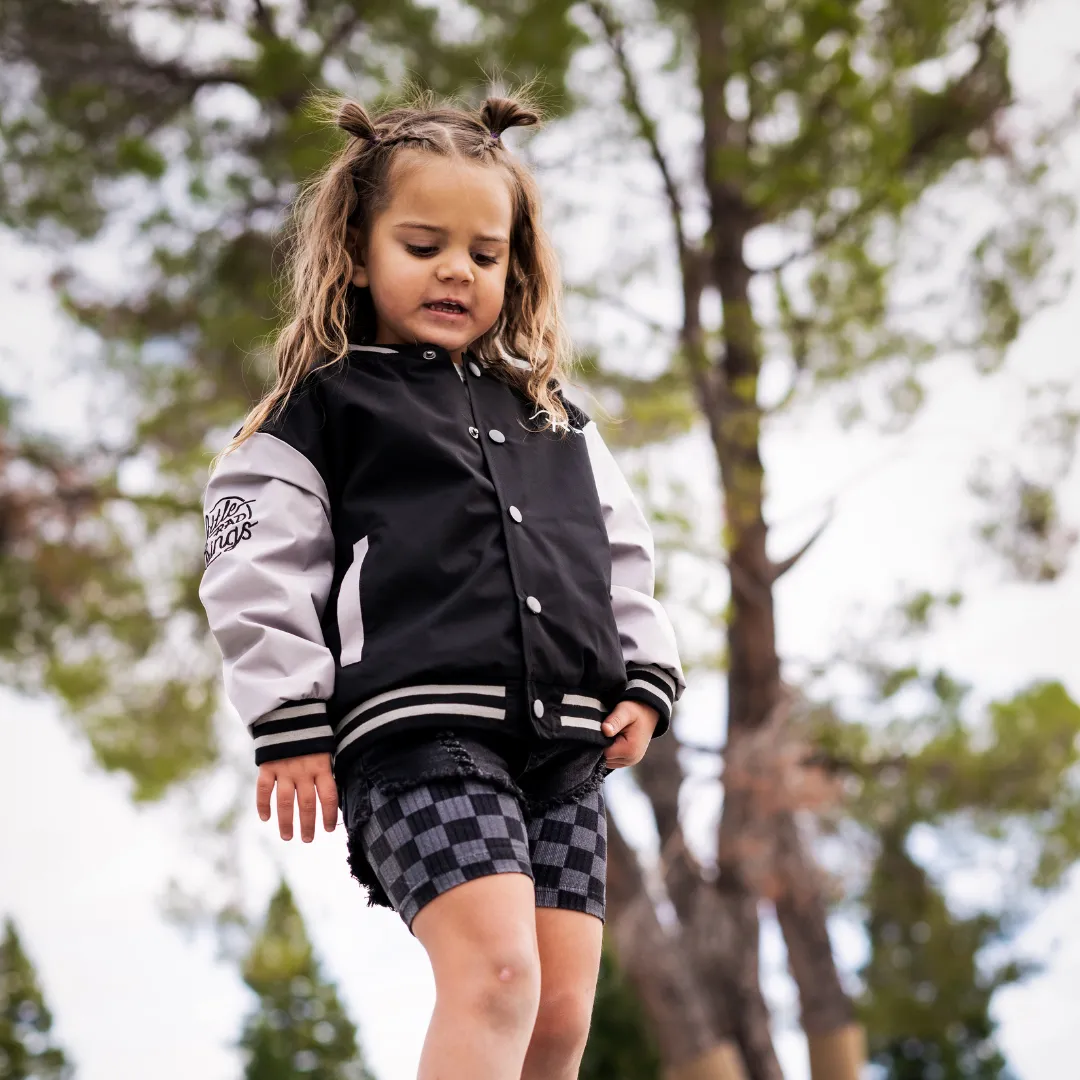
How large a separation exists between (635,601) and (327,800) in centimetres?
57

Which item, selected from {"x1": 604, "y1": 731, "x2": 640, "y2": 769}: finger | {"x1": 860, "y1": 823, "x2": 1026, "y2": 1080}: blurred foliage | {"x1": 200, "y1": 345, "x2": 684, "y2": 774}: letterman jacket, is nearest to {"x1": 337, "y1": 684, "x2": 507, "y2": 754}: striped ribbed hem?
{"x1": 200, "y1": 345, "x2": 684, "y2": 774}: letterman jacket

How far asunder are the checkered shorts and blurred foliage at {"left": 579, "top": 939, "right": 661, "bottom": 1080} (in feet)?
27.1

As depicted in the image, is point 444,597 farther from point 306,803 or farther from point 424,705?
point 306,803

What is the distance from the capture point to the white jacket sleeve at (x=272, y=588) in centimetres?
172

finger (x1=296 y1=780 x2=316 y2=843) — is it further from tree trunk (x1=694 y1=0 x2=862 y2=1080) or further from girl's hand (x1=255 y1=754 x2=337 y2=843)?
tree trunk (x1=694 y1=0 x2=862 y2=1080)

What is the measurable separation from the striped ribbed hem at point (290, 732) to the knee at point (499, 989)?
0.32 meters

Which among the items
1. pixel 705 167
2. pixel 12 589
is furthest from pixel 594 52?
pixel 12 589

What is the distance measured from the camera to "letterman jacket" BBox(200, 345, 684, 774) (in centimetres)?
174

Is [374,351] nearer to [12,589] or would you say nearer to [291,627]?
[291,627]

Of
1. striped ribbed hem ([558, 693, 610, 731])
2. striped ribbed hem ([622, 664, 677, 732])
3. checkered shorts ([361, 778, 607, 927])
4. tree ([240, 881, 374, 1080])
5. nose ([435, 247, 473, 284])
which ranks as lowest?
checkered shorts ([361, 778, 607, 927])

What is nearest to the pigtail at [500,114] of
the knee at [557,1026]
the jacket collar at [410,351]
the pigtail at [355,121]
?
the pigtail at [355,121]

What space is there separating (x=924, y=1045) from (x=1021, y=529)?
652 centimetres

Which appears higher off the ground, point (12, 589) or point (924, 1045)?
point (12, 589)

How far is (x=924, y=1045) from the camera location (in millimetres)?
12742
